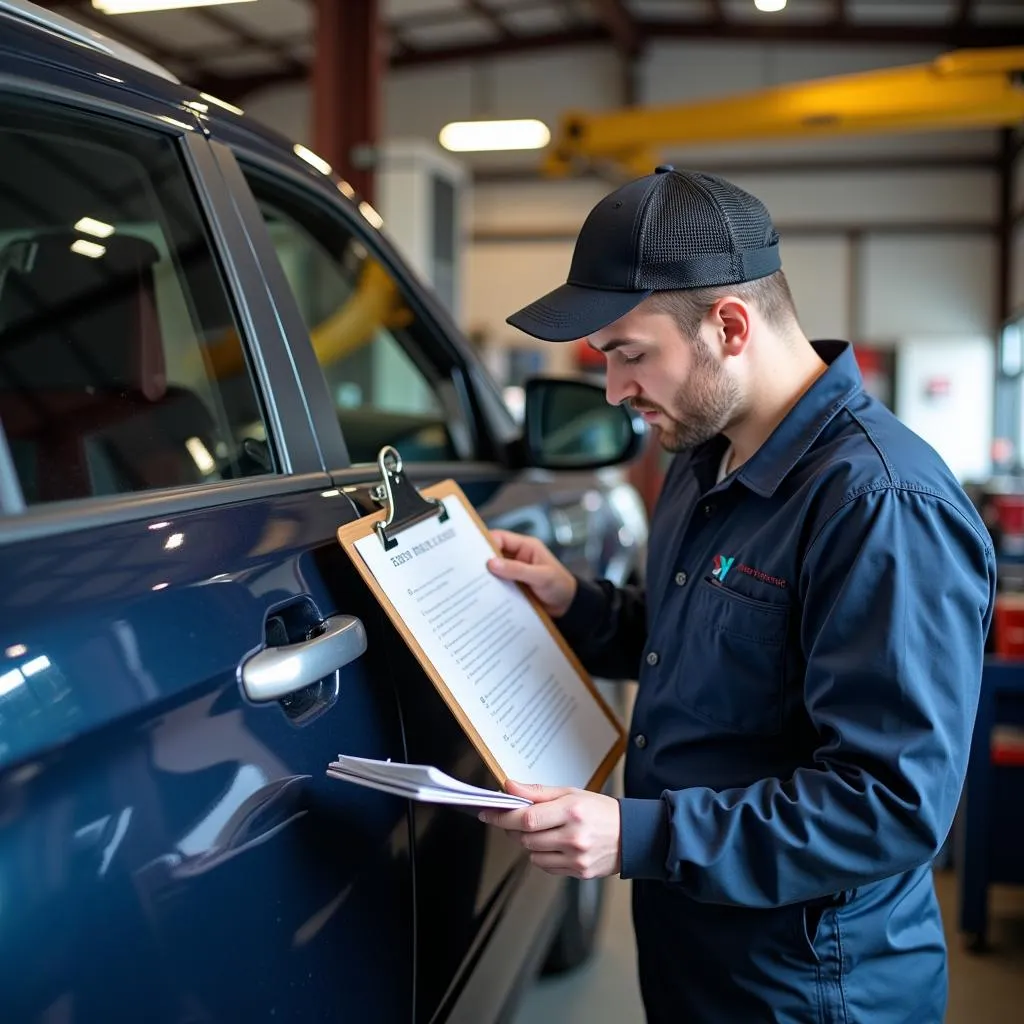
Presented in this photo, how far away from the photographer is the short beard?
1.32m

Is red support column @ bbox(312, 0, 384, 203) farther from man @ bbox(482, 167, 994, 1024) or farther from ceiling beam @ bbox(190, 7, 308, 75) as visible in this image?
man @ bbox(482, 167, 994, 1024)

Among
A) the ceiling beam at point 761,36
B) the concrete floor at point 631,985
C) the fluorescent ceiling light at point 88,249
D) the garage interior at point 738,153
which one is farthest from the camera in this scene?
the garage interior at point 738,153

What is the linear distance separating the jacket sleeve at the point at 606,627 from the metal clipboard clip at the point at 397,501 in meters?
0.32

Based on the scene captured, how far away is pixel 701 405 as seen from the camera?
134 cm

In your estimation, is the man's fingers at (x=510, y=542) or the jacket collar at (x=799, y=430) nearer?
the jacket collar at (x=799, y=430)

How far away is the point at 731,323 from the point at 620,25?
13117mm

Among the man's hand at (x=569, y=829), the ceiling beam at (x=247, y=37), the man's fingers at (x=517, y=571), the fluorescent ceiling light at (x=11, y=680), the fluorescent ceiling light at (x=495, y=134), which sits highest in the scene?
the ceiling beam at (x=247, y=37)

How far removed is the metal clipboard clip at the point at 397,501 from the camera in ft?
4.44

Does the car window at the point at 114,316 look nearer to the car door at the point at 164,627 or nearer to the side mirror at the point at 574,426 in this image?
the car door at the point at 164,627

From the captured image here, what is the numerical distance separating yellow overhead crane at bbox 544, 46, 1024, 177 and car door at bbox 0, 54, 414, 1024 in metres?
7.10

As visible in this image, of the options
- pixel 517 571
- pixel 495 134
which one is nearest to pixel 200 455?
pixel 517 571

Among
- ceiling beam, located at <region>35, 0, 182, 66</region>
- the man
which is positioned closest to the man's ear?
the man

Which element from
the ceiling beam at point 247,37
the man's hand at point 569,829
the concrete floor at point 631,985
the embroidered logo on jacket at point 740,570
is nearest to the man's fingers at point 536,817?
the man's hand at point 569,829

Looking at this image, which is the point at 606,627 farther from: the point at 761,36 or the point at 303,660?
the point at 761,36
